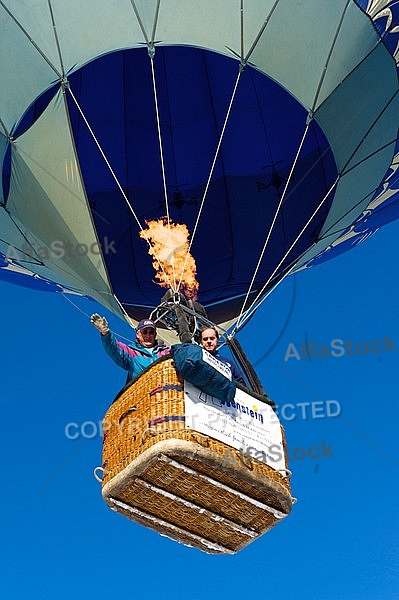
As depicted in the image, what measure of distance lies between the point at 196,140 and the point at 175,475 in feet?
12.4

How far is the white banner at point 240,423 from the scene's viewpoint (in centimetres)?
498

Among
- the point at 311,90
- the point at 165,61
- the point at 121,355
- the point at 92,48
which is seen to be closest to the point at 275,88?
the point at 311,90

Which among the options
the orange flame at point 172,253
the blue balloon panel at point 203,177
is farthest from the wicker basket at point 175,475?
the blue balloon panel at point 203,177

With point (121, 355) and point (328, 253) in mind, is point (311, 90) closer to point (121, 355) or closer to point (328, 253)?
point (328, 253)

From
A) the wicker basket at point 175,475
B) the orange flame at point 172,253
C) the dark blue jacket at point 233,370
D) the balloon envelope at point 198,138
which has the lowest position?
the wicker basket at point 175,475

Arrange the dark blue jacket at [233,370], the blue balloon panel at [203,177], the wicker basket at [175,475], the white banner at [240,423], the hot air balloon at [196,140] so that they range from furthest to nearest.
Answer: the blue balloon panel at [203,177] → the hot air balloon at [196,140] → the dark blue jacket at [233,370] → the white banner at [240,423] → the wicker basket at [175,475]

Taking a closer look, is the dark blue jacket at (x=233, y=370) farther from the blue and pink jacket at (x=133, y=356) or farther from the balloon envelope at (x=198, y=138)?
the balloon envelope at (x=198, y=138)

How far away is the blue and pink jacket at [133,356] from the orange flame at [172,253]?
66.5 inches

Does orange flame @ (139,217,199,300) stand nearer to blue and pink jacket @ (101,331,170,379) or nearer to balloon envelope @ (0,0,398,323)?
balloon envelope @ (0,0,398,323)

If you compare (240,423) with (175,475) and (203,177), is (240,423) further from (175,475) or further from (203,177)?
(203,177)

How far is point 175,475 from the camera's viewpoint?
495 cm

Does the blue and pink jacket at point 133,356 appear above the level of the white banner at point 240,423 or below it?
above

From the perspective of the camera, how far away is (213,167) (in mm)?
7914

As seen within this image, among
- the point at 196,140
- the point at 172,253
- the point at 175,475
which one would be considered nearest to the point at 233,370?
the point at 175,475
